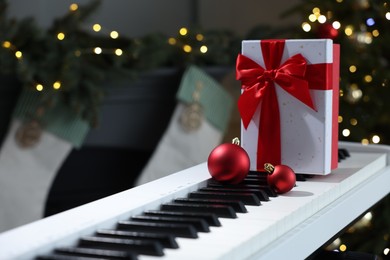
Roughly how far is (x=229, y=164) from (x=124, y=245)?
0.50 metres

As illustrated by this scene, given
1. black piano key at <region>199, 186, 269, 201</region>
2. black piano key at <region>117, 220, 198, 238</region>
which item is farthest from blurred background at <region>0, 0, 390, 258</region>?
black piano key at <region>117, 220, 198, 238</region>

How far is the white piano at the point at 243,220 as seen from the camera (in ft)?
4.05

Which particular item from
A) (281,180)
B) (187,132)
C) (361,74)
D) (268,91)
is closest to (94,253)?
(281,180)

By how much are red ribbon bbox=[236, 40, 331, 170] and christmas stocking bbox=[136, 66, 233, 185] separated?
2.47m

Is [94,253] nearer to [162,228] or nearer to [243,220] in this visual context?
[162,228]

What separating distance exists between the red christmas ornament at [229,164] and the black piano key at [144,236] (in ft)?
1.41

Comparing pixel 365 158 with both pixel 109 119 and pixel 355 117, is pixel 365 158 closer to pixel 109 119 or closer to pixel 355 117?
pixel 355 117

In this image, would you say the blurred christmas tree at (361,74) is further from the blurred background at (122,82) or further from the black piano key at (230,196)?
the black piano key at (230,196)

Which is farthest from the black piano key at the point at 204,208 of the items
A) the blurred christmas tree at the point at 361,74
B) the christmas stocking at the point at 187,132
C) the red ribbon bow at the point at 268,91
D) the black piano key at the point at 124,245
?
the christmas stocking at the point at 187,132

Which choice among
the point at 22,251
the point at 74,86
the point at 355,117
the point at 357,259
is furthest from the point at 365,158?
the point at 74,86

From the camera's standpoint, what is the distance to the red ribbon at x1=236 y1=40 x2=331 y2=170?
1.84 m

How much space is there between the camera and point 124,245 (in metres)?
1.25

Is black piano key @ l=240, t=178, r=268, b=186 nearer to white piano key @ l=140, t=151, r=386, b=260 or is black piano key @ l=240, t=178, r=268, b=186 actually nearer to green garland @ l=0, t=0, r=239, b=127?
white piano key @ l=140, t=151, r=386, b=260

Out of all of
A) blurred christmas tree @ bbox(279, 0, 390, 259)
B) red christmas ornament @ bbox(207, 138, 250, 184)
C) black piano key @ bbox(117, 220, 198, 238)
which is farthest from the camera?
blurred christmas tree @ bbox(279, 0, 390, 259)
